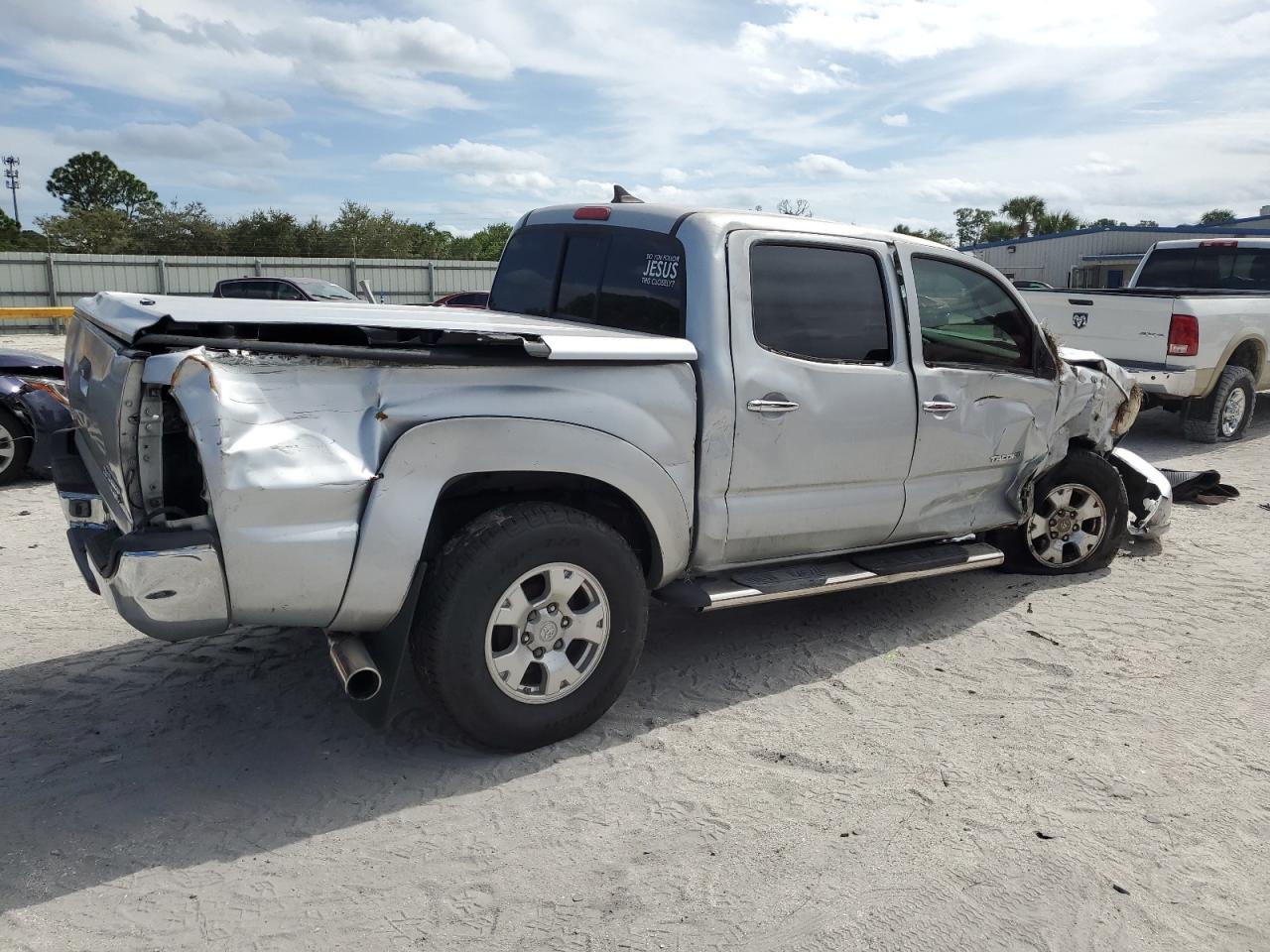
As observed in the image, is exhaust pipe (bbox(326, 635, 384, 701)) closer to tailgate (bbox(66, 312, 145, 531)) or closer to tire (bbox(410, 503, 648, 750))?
tire (bbox(410, 503, 648, 750))

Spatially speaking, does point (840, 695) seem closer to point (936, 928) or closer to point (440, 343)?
Result: point (936, 928)

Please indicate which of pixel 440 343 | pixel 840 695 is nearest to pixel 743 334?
pixel 440 343

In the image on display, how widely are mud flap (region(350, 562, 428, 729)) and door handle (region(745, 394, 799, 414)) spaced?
1.46 meters

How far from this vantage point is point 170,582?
3.02 metres

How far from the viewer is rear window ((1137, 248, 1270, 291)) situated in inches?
461

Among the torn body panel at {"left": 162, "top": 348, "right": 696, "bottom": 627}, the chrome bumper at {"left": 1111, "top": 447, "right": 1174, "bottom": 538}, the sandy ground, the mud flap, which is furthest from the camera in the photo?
the chrome bumper at {"left": 1111, "top": 447, "right": 1174, "bottom": 538}

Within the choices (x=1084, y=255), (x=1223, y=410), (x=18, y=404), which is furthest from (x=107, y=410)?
(x=1084, y=255)

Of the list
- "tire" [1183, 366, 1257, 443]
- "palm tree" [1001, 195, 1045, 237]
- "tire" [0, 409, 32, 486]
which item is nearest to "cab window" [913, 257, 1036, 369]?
"tire" [1183, 366, 1257, 443]

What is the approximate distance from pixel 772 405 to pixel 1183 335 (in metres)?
7.26

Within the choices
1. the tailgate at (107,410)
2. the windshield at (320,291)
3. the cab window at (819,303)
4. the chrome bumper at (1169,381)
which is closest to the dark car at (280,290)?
the windshield at (320,291)

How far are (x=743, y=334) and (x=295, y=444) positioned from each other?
1843mm

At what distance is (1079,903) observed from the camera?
296 centimetres

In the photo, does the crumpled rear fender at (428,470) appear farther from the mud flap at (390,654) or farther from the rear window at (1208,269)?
the rear window at (1208,269)

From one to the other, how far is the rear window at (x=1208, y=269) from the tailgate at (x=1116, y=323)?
2.62 metres
